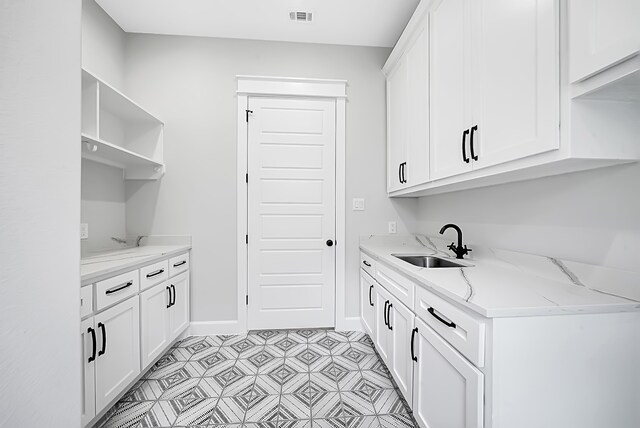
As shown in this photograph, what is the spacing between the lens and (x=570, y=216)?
1195 mm

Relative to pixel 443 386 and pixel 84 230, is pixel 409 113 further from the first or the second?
pixel 84 230

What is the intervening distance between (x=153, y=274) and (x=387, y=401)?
179 centimetres

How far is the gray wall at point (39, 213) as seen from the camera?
403 millimetres

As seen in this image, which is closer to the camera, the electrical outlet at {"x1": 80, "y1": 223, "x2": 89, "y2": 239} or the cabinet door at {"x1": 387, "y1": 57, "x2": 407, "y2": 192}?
the electrical outlet at {"x1": 80, "y1": 223, "x2": 89, "y2": 239}

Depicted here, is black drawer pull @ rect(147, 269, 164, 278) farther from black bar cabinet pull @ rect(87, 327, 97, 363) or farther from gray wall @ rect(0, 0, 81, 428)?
gray wall @ rect(0, 0, 81, 428)

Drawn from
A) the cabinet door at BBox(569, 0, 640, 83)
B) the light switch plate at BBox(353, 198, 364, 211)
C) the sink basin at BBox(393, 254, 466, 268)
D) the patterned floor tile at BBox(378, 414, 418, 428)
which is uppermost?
the cabinet door at BBox(569, 0, 640, 83)

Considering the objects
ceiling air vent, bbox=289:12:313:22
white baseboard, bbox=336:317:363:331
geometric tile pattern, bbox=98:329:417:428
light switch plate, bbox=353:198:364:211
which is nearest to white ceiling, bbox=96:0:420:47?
ceiling air vent, bbox=289:12:313:22

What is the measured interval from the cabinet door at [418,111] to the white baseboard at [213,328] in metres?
2.04

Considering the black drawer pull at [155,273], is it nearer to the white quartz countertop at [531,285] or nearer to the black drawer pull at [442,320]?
the white quartz countertop at [531,285]

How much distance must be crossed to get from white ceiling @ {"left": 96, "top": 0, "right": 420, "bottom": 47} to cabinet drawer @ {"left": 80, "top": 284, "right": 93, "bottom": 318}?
2.22m

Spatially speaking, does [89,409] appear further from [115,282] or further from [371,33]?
[371,33]

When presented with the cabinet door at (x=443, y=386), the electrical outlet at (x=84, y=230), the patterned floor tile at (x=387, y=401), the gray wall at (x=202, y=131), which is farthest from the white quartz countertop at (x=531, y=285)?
the electrical outlet at (x=84, y=230)

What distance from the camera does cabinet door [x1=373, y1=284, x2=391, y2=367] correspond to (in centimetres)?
179

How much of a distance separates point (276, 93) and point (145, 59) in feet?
4.13
